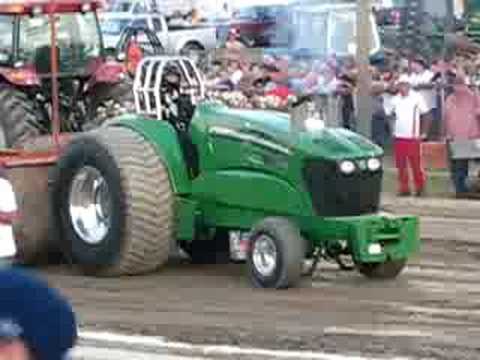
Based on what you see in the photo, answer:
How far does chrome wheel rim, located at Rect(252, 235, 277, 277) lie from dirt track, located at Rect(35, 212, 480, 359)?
0.59ft

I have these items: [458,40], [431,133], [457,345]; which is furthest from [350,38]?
[457,345]

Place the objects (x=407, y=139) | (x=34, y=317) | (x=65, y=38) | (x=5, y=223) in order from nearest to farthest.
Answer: (x=34, y=317) → (x=5, y=223) → (x=65, y=38) → (x=407, y=139)

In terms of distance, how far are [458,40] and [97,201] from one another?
21.1 m

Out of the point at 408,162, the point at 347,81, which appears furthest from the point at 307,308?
the point at 347,81

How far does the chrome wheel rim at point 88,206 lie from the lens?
512 inches

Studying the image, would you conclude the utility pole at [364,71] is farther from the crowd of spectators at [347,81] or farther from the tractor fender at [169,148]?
the tractor fender at [169,148]

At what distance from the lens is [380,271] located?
1284 centimetres

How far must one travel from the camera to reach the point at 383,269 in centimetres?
1280

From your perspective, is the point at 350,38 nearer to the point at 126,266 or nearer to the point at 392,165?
the point at 392,165

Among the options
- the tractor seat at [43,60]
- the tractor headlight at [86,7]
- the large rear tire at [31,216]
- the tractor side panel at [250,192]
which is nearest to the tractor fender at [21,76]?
the tractor seat at [43,60]

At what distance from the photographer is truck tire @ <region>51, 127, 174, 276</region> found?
12508 mm

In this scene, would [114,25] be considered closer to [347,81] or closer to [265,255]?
[347,81]

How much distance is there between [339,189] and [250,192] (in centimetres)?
70

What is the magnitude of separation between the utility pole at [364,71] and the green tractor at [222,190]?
991cm
